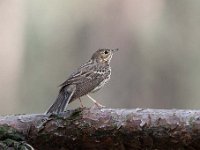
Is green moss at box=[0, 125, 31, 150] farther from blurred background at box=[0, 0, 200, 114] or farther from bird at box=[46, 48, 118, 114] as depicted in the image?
blurred background at box=[0, 0, 200, 114]

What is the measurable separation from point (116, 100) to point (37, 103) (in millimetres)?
1642

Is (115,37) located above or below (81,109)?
above

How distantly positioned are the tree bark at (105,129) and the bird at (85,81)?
0.79 meters

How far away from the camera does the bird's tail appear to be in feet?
16.0

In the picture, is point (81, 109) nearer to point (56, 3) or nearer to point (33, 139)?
Result: point (33, 139)

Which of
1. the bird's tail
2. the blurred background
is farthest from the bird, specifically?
the blurred background

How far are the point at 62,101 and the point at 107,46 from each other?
9844mm

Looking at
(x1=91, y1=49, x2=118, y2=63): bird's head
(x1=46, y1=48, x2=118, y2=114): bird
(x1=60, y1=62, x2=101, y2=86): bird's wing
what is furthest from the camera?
(x1=91, y1=49, x2=118, y2=63): bird's head

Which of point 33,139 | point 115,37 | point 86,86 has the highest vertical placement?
point 115,37

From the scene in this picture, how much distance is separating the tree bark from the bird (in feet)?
2.59

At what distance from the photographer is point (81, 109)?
4.02 meters

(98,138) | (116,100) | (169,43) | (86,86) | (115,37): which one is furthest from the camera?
(169,43)

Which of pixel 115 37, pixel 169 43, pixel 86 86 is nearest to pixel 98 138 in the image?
pixel 86 86

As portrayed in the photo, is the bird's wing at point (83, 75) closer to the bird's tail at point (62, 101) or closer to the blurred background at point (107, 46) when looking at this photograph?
the bird's tail at point (62, 101)
